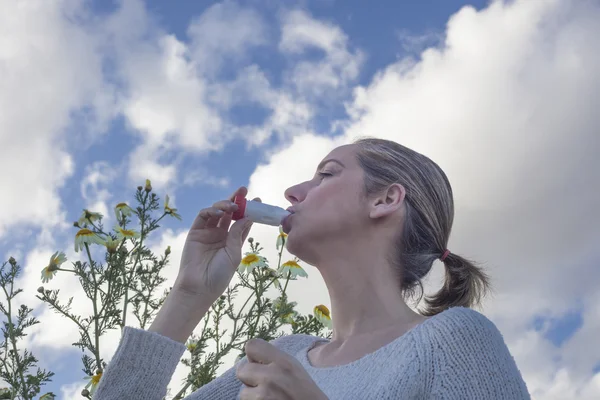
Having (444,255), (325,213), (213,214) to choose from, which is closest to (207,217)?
(213,214)

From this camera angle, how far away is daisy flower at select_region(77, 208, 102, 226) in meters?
3.47

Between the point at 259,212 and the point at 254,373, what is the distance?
37.0 inches

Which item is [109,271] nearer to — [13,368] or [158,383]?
[13,368]

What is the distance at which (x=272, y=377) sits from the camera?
115cm

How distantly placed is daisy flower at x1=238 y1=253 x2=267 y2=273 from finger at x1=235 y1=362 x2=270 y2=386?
201cm

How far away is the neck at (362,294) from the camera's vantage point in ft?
5.88

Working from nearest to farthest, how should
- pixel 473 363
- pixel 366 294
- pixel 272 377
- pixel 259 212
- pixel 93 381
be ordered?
pixel 272 377
pixel 473 363
pixel 366 294
pixel 259 212
pixel 93 381

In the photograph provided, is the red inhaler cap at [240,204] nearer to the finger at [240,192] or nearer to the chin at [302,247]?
the finger at [240,192]

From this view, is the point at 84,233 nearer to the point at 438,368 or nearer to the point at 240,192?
the point at 240,192

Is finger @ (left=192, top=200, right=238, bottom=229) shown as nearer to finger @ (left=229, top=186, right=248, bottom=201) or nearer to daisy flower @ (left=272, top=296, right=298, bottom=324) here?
finger @ (left=229, top=186, right=248, bottom=201)

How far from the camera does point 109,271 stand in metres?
3.28

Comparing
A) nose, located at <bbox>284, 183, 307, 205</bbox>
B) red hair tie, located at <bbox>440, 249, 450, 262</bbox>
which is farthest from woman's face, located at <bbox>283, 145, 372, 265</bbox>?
red hair tie, located at <bbox>440, 249, 450, 262</bbox>

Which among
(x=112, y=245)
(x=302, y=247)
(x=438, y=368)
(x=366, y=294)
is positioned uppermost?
(x=112, y=245)

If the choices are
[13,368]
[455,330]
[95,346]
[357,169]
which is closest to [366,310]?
[455,330]
